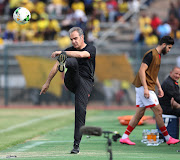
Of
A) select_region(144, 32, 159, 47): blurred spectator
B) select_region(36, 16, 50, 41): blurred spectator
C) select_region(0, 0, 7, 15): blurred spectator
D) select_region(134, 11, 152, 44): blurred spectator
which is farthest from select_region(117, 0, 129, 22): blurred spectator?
select_region(0, 0, 7, 15): blurred spectator

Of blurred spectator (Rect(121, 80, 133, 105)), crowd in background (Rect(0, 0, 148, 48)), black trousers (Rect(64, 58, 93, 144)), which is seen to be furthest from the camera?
crowd in background (Rect(0, 0, 148, 48))

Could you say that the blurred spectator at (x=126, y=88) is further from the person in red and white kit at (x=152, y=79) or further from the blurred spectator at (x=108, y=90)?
the person in red and white kit at (x=152, y=79)

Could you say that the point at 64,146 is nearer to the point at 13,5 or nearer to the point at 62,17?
the point at 62,17

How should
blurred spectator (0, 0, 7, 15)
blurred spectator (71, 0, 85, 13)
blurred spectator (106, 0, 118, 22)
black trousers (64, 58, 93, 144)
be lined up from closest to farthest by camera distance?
black trousers (64, 58, 93, 144) → blurred spectator (71, 0, 85, 13) → blurred spectator (106, 0, 118, 22) → blurred spectator (0, 0, 7, 15)

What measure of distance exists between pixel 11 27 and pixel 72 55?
17.9 metres

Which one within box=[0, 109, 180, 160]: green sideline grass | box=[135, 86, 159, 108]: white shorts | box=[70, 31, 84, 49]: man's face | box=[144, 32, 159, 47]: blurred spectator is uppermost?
box=[70, 31, 84, 49]: man's face

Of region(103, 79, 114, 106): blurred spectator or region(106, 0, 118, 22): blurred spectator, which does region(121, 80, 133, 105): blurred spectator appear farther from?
region(106, 0, 118, 22): blurred spectator

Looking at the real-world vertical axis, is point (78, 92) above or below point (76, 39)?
below

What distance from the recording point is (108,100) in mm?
20266

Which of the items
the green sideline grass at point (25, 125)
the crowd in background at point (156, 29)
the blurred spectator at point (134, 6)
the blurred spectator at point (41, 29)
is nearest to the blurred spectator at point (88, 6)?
the blurred spectator at point (134, 6)

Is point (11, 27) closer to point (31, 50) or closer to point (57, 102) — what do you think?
point (31, 50)

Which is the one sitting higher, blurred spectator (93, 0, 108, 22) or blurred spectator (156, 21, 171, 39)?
blurred spectator (93, 0, 108, 22)

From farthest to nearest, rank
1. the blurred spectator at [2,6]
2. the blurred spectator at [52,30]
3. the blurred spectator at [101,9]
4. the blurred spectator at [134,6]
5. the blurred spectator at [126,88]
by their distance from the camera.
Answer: the blurred spectator at [2,6] → the blurred spectator at [101,9] → the blurred spectator at [134,6] → the blurred spectator at [52,30] → the blurred spectator at [126,88]

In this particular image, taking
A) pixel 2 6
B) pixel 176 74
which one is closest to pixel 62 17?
pixel 2 6
